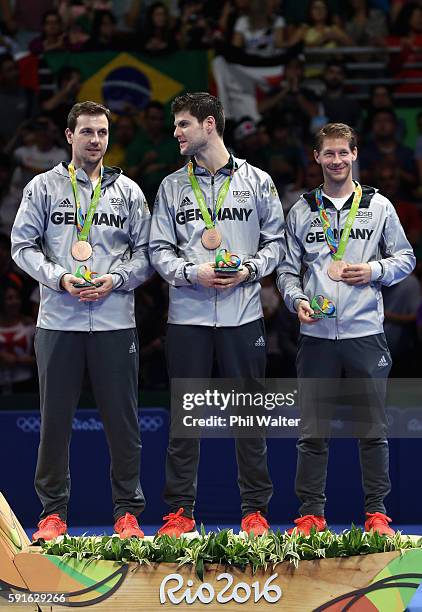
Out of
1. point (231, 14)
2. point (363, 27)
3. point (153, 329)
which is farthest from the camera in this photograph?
point (363, 27)

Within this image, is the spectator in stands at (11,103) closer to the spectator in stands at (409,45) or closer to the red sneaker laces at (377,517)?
the spectator in stands at (409,45)

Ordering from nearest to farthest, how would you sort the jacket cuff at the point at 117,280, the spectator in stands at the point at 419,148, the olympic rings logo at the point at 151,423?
the jacket cuff at the point at 117,280, the olympic rings logo at the point at 151,423, the spectator in stands at the point at 419,148

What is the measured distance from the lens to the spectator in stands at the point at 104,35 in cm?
937

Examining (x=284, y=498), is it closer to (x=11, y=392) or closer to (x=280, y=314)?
(x=280, y=314)

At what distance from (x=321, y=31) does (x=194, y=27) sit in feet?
3.57

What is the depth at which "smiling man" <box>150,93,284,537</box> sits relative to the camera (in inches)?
201

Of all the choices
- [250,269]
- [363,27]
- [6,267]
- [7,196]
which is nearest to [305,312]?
[250,269]

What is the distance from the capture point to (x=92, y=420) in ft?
22.0

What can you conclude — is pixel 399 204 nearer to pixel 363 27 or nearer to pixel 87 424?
pixel 363 27

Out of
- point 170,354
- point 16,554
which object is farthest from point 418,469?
point 16,554

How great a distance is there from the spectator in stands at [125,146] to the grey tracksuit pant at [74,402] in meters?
3.90

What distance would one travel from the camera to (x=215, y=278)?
197 inches

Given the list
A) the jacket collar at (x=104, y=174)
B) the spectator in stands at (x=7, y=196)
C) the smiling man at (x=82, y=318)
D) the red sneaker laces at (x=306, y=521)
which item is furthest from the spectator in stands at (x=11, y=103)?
the red sneaker laces at (x=306, y=521)

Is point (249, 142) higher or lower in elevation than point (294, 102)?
lower
